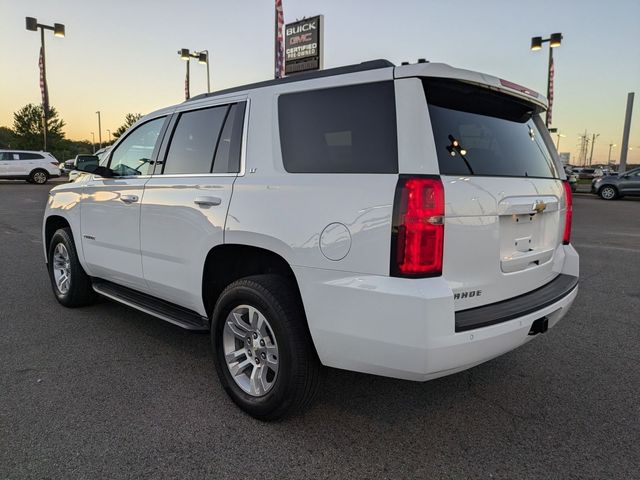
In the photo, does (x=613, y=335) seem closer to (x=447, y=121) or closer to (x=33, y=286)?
(x=447, y=121)

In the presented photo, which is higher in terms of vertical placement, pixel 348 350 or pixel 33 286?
pixel 348 350

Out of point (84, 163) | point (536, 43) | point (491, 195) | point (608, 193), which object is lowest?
point (608, 193)

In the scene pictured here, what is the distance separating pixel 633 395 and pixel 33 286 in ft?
19.8

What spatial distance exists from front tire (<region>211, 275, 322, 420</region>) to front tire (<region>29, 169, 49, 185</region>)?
26.8 metres

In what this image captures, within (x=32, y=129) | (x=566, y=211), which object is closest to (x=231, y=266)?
(x=566, y=211)

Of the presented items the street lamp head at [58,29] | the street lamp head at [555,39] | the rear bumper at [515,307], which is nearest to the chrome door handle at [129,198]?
the rear bumper at [515,307]

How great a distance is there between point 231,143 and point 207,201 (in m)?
0.41

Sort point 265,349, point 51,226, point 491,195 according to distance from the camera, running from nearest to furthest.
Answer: point 491,195, point 265,349, point 51,226

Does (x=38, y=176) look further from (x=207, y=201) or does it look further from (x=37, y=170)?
(x=207, y=201)

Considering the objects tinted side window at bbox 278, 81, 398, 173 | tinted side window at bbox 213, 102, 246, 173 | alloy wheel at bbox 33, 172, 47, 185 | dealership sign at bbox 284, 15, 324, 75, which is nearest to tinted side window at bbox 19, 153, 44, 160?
alloy wheel at bbox 33, 172, 47, 185

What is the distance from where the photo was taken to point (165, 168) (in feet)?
11.5

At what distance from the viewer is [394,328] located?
2.10 metres

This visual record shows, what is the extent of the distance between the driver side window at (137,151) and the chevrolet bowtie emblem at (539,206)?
2776 mm

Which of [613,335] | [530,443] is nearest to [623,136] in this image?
[613,335]
